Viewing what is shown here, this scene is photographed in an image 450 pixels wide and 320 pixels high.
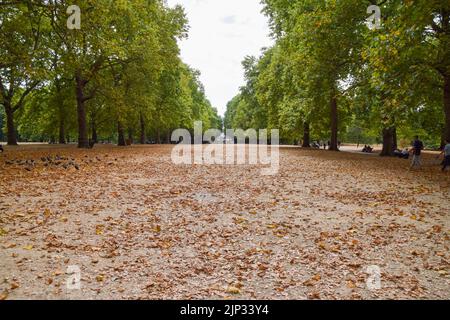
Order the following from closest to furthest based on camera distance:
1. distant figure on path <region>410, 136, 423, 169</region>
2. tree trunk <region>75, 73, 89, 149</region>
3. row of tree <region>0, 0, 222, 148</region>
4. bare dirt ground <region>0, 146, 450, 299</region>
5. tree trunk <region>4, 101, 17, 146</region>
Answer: bare dirt ground <region>0, 146, 450, 299</region>, row of tree <region>0, 0, 222, 148</region>, distant figure on path <region>410, 136, 423, 169</region>, tree trunk <region>75, 73, 89, 149</region>, tree trunk <region>4, 101, 17, 146</region>

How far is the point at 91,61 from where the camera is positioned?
2952 cm

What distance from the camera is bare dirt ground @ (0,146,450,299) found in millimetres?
4605

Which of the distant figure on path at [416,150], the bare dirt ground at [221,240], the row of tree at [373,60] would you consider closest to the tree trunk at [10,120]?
the bare dirt ground at [221,240]

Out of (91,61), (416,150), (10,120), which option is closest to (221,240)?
(416,150)

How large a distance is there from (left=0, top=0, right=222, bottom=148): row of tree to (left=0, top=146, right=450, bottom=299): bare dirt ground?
8351 millimetres

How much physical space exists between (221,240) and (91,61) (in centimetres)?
2849

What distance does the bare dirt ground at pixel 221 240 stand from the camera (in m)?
4.61

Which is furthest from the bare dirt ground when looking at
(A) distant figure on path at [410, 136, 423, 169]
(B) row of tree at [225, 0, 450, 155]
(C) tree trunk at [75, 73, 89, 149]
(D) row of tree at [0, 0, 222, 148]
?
(C) tree trunk at [75, 73, 89, 149]

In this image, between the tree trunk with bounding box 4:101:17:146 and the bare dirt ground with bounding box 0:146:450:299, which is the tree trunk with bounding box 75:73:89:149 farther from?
the bare dirt ground with bounding box 0:146:450:299

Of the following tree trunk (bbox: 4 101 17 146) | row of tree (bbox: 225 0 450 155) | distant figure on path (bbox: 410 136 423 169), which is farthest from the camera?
tree trunk (bbox: 4 101 17 146)

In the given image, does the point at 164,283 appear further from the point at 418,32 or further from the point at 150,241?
the point at 418,32

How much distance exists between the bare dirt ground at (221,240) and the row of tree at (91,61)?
329 inches

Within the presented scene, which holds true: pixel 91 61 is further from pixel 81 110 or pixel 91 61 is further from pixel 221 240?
pixel 221 240
